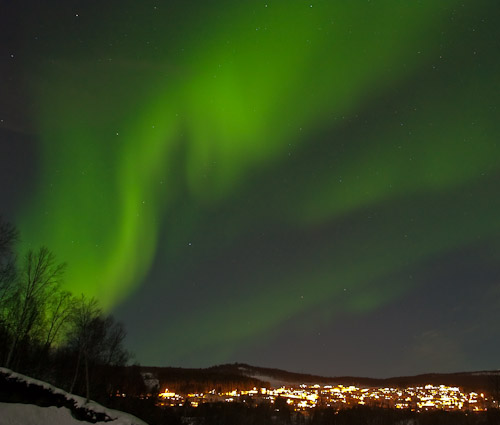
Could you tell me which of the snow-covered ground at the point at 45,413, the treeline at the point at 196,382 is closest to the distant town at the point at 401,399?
the treeline at the point at 196,382

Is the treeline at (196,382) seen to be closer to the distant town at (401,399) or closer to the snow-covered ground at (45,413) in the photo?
the distant town at (401,399)

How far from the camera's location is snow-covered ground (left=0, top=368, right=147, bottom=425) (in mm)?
19422

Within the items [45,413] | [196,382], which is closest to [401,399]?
[196,382]

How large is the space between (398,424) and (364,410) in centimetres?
1871

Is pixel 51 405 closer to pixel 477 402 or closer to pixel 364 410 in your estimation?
pixel 364 410

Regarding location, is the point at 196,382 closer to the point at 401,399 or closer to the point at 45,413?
the point at 401,399

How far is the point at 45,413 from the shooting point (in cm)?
2123

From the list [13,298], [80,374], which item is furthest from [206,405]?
[13,298]

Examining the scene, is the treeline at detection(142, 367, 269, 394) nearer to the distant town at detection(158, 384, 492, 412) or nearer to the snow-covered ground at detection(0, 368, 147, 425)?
the distant town at detection(158, 384, 492, 412)

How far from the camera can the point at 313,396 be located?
644 feet

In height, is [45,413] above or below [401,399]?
below

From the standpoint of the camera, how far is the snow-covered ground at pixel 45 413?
63.7ft

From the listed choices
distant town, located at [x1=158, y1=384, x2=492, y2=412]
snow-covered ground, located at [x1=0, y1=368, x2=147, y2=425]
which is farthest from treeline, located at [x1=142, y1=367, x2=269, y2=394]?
snow-covered ground, located at [x1=0, y1=368, x2=147, y2=425]

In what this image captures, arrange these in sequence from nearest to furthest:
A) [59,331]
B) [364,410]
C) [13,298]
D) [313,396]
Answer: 1. [13,298]
2. [59,331]
3. [364,410]
4. [313,396]
